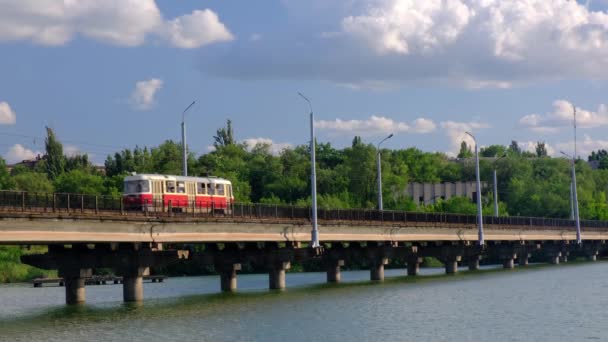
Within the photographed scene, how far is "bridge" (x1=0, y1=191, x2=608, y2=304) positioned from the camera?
5853cm

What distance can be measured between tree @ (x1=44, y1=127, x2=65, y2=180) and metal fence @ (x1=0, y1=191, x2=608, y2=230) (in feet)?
311

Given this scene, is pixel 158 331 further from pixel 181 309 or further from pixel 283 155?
pixel 283 155

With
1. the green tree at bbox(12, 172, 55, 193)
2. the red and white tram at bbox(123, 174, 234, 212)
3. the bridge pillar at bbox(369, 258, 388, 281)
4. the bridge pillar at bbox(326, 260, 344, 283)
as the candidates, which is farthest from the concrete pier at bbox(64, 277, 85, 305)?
the green tree at bbox(12, 172, 55, 193)

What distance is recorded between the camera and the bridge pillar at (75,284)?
70688 millimetres

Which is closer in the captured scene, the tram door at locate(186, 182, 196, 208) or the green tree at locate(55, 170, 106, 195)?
the tram door at locate(186, 182, 196, 208)

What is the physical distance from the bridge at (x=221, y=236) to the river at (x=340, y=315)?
2.82 meters

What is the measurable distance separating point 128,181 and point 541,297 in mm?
30727

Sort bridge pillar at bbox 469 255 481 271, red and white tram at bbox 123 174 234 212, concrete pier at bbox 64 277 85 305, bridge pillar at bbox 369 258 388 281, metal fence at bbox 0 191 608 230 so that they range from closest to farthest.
→ metal fence at bbox 0 191 608 230
concrete pier at bbox 64 277 85 305
red and white tram at bbox 123 174 234 212
bridge pillar at bbox 369 258 388 281
bridge pillar at bbox 469 255 481 271

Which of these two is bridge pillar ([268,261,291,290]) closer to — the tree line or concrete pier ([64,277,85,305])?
concrete pier ([64,277,85,305])

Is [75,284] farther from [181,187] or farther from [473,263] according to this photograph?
[473,263]

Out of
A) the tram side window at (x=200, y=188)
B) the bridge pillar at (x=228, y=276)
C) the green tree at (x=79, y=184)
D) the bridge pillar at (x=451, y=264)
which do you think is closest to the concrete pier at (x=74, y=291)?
the tram side window at (x=200, y=188)

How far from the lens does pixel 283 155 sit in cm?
19662

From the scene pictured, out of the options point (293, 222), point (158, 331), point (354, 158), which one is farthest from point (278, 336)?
point (354, 158)

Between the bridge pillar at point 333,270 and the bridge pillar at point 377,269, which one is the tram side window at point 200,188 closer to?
the bridge pillar at point 333,270
